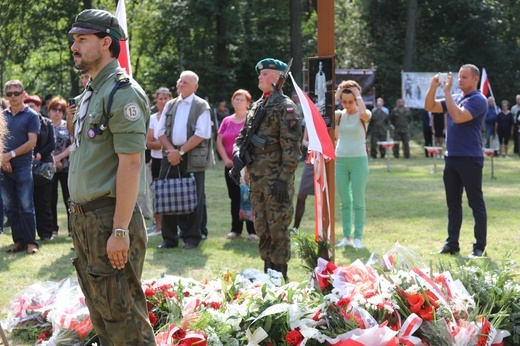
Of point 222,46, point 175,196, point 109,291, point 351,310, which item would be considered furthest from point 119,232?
point 222,46

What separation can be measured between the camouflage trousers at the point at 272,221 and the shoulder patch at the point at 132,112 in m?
3.33

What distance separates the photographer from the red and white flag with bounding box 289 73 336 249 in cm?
607

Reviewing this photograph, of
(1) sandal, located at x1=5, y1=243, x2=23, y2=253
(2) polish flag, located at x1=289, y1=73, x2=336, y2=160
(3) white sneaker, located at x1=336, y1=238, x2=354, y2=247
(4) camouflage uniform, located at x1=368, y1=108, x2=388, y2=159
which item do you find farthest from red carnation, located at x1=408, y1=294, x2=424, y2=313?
(4) camouflage uniform, located at x1=368, y1=108, x2=388, y2=159

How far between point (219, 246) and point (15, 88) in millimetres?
3166

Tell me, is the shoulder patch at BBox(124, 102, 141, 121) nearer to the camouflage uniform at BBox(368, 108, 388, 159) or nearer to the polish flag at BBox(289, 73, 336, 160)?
the polish flag at BBox(289, 73, 336, 160)

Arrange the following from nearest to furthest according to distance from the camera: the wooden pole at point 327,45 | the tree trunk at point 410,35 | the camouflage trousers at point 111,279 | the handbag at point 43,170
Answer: the camouflage trousers at point 111,279 < the wooden pole at point 327,45 < the handbag at point 43,170 < the tree trunk at point 410,35

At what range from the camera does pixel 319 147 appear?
604cm

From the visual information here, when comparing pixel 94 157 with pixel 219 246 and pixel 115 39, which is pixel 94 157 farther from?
pixel 219 246

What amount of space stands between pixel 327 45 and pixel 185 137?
4.01 metres

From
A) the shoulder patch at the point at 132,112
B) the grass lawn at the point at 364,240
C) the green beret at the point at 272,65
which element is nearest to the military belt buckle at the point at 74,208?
the shoulder patch at the point at 132,112

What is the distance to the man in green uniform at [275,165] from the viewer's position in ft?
24.3

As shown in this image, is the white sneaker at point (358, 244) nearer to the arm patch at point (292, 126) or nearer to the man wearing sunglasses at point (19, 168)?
the arm patch at point (292, 126)

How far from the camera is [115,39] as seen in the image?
14.6 ft

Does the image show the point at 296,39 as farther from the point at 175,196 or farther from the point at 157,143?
the point at 175,196
